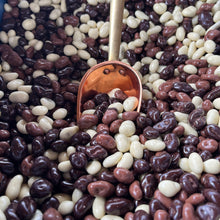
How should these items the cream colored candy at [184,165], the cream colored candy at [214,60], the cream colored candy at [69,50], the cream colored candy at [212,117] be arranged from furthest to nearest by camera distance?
the cream colored candy at [69,50]
the cream colored candy at [214,60]
the cream colored candy at [212,117]
the cream colored candy at [184,165]

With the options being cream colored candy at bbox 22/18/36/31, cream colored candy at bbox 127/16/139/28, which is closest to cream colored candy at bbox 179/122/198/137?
cream colored candy at bbox 127/16/139/28

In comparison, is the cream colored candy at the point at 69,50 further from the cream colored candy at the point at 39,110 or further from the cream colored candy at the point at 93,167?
the cream colored candy at the point at 93,167

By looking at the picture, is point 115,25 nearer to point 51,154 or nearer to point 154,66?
point 154,66

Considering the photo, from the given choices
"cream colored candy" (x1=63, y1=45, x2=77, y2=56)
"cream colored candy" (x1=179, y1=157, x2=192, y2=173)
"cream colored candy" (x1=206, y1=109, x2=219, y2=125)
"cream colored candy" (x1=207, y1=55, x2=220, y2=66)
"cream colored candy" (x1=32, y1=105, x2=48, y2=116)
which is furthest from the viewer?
"cream colored candy" (x1=63, y1=45, x2=77, y2=56)

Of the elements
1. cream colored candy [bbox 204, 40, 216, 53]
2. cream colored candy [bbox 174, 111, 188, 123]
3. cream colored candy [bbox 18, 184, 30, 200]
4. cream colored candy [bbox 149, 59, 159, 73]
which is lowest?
cream colored candy [bbox 18, 184, 30, 200]

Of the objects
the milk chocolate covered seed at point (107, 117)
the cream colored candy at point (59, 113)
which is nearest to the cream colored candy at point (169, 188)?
the milk chocolate covered seed at point (107, 117)

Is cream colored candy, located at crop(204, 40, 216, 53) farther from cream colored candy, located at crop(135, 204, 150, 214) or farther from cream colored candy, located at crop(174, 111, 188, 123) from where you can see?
cream colored candy, located at crop(135, 204, 150, 214)

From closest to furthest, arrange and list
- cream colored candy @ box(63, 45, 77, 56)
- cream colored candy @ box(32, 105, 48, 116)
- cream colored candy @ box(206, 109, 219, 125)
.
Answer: cream colored candy @ box(206, 109, 219, 125) < cream colored candy @ box(32, 105, 48, 116) < cream colored candy @ box(63, 45, 77, 56)

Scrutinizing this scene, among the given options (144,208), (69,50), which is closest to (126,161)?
(144,208)

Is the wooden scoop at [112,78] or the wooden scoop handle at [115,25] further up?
the wooden scoop handle at [115,25]
